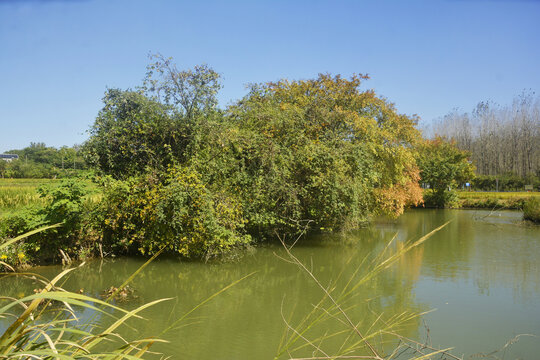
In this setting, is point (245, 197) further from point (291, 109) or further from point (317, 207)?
point (291, 109)

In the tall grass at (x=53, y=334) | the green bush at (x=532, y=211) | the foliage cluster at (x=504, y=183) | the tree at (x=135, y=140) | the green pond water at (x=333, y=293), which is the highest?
the tree at (x=135, y=140)

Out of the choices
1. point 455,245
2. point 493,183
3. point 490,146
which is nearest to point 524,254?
point 455,245

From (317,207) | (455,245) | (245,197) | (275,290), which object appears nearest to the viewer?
(275,290)

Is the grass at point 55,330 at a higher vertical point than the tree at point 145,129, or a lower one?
lower

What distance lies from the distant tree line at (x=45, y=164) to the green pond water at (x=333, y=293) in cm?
262

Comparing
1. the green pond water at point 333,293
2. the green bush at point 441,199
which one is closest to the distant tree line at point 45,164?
the green pond water at point 333,293

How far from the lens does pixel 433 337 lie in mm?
5418

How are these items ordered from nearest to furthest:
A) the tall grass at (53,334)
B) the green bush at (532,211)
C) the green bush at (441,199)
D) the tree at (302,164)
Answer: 1. the tall grass at (53,334)
2. the tree at (302,164)
3. the green bush at (532,211)
4. the green bush at (441,199)

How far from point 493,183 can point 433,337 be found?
121 feet

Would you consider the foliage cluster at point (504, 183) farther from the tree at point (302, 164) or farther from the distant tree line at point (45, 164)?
the distant tree line at point (45, 164)

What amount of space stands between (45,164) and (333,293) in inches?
1491

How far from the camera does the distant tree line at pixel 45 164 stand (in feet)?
32.1

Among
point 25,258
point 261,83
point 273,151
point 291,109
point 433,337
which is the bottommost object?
point 433,337

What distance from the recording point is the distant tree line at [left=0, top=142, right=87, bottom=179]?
32.1 feet
